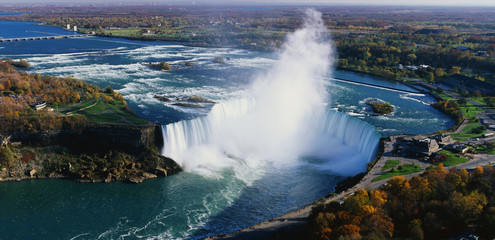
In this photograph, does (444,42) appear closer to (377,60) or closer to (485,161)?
(377,60)

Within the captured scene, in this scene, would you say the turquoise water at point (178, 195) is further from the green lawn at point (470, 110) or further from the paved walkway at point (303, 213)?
the green lawn at point (470, 110)

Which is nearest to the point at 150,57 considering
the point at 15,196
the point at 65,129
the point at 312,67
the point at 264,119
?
the point at 312,67

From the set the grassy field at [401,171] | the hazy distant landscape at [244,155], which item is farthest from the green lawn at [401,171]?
the hazy distant landscape at [244,155]

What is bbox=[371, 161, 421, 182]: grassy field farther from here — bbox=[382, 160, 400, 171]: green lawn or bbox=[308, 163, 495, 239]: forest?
bbox=[308, 163, 495, 239]: forest

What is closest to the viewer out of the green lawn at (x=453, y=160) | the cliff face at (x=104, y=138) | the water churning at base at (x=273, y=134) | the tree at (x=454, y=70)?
the green lawn at (x=453, y=160)

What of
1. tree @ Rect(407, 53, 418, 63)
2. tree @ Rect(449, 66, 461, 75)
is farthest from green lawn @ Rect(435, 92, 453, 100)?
tree @ Rect(407, 53, 418, 63)

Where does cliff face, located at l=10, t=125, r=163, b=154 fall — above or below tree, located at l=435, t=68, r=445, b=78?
below
